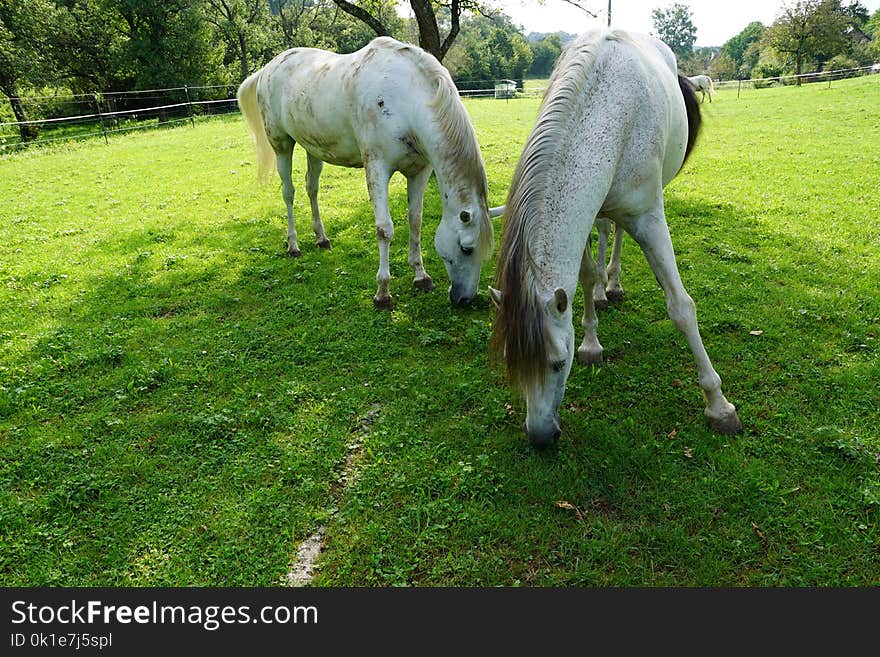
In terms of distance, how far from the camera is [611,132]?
3027 millimetres

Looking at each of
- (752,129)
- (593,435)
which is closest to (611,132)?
(593,435)

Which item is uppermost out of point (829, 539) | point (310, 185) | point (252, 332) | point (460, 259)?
point (310, 185)

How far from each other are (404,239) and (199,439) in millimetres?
4392

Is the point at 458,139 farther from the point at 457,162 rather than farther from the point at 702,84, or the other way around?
the point at 702,84

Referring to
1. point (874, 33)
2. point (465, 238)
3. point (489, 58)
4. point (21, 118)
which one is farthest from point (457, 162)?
point (874, 33)

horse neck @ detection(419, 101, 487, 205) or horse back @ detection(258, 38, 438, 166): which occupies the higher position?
horse back @ detection(258, 38, 438, 166)

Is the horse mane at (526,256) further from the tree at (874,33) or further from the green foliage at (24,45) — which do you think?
the tree at (874,33)

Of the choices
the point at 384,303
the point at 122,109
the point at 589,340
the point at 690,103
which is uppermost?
the point at 122,109

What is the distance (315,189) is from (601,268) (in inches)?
163

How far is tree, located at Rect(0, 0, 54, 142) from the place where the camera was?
76.4 feet

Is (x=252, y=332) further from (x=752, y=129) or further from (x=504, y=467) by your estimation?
(x=752, y=129)

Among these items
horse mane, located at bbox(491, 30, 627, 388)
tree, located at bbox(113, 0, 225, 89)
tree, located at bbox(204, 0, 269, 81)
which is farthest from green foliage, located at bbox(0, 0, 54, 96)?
horse mane, located at bbox(491, 30, 627, 388)

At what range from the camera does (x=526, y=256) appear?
2.77 m

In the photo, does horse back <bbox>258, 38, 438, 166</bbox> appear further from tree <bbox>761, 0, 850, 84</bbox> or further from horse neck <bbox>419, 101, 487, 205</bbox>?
tree <bbox>761, 0, 850, 84</bbox>
